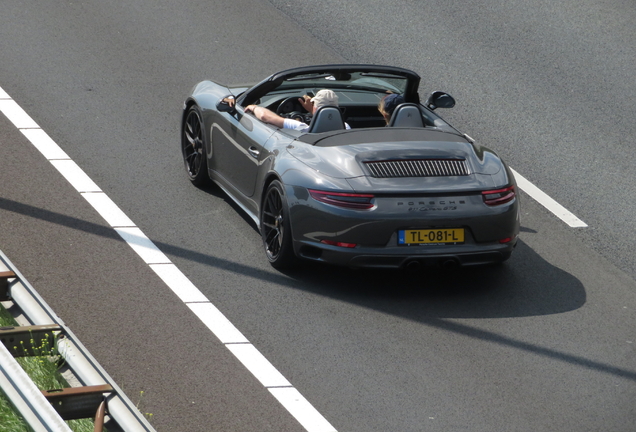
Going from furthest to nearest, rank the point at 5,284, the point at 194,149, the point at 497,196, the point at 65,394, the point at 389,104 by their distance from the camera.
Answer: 1. the point at 194,149
2. the point at 389,104
3. the point at 497,196
4. the point at 5,284
5. the point at 65,394

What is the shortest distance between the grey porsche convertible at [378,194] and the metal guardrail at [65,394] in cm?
236

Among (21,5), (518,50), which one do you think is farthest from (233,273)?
(21,5)

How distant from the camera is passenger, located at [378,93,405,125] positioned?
8.24m

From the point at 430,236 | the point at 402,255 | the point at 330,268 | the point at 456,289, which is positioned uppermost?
the point at 430,236

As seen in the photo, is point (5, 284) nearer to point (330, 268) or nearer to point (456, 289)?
point (330, 268)

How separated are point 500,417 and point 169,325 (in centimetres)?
232

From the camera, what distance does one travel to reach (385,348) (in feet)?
21.8

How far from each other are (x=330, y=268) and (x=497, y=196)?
1.47 metres

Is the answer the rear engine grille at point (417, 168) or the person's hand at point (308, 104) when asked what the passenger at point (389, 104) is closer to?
the person's hand at point (308, 104)

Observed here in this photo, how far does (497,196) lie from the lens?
291 inches

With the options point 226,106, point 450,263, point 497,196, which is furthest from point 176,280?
point 497,196

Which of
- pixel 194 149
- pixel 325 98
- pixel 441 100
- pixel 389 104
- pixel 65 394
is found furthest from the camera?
A: pixel 194 149

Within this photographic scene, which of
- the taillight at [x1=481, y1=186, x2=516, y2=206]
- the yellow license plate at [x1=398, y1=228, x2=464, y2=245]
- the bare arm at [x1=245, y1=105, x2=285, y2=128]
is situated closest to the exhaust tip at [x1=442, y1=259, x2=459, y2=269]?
the yellow license plate at [x1=398, y1=228, x2=464, y2=245]

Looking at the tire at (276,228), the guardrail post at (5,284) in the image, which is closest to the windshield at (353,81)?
the tire at (276,228)
